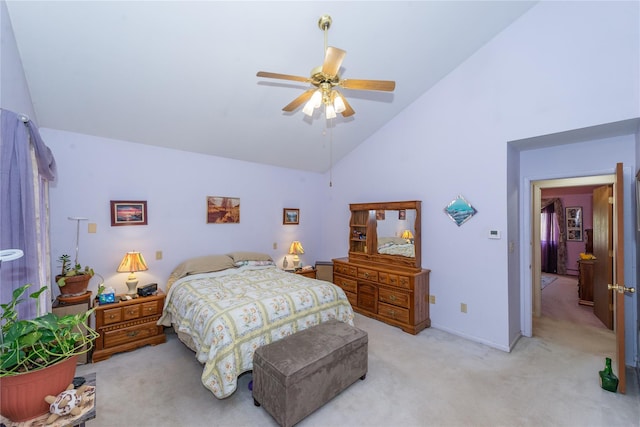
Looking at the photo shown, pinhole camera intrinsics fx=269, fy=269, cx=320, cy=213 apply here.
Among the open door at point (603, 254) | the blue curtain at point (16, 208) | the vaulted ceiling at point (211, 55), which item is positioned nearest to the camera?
the blue curtain at point (16, 208)

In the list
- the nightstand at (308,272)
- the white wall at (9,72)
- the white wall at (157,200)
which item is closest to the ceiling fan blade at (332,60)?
the white wall at (9,72)

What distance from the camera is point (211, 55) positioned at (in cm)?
269

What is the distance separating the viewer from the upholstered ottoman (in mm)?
2012

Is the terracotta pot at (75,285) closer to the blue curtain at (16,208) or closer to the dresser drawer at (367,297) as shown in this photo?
the blue curtain at (16,208)

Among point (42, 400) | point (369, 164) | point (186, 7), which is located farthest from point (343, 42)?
point (42, 400)

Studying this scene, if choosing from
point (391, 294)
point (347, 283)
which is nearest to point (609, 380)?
point (391, 294)

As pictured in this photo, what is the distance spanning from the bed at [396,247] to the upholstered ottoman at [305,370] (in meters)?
1.77

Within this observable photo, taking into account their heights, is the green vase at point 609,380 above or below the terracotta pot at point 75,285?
below

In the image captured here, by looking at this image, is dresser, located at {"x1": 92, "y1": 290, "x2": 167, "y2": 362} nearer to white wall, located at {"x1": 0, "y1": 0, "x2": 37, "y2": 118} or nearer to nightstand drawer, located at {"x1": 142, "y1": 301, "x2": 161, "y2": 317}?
nightstand drawer, located at {"x1": 142, "y1": 301, "x2": 161, "y2": 317}

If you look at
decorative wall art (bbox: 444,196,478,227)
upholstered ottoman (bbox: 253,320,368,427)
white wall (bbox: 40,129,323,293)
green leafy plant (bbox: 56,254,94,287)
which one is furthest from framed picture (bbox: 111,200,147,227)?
decorative wall art (bbox: 444,196,478,227)

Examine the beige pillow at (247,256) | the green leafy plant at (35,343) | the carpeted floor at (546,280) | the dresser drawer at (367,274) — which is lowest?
the carpeted floor at (546,280)

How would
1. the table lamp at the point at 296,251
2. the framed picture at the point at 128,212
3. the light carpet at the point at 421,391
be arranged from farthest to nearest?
the table lamp at the point at 296,251
the framed picture at the point at 128,212
the light carpet at the point at 421,391

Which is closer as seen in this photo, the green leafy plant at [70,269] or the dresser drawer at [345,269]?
the green leafy plant at [70,269]

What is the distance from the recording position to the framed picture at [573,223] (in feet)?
22.6
